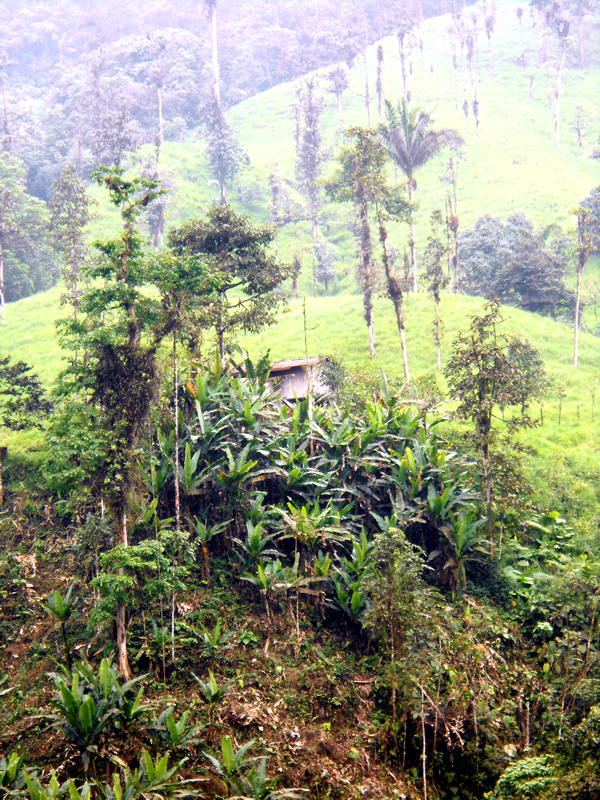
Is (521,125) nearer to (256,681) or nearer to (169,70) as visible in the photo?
(169,70)

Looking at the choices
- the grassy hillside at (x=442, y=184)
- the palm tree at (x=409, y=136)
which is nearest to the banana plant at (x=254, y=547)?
the grassy hillside at (x=442, y=184)

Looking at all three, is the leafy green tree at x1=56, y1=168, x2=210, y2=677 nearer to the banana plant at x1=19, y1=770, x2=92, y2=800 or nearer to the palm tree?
the banana plant at x1=19, y1=770, x2=92, y2=800

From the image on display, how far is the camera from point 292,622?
9.06m

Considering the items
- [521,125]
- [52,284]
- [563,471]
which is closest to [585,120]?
[521,125]

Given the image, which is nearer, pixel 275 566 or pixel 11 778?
pixel 11 778

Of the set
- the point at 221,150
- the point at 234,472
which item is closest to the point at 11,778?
the point at 234,472

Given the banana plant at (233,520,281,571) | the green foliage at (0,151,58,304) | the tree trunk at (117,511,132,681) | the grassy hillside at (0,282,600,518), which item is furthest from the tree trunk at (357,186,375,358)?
the green foliage at (0,151,58,304)

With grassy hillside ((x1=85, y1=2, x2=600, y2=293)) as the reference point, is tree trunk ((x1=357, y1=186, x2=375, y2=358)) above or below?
below

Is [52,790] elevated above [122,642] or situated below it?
below

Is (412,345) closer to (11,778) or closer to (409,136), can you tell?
(409,136)

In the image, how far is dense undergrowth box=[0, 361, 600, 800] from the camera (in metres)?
6.58

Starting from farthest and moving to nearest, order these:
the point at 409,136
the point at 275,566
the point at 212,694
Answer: the point at 409,136 < the point at 275,566 < the point at 212,694

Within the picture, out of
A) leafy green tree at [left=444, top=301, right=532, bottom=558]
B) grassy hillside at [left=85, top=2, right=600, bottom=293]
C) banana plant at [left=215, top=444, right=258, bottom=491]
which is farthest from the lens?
grassy hillside at [left=85, top=2, right=600, bottom=293]

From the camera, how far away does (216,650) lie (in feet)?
26.8
